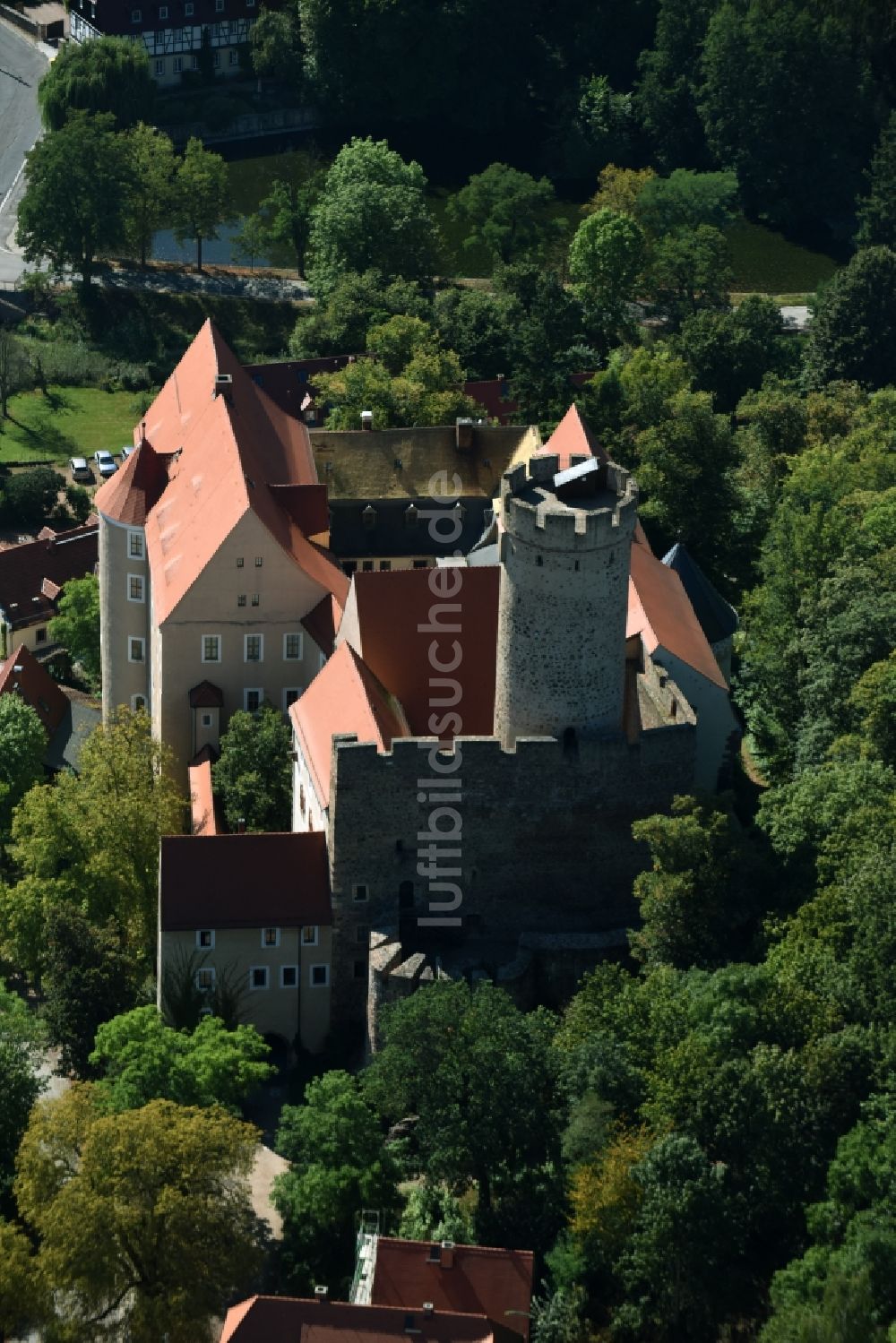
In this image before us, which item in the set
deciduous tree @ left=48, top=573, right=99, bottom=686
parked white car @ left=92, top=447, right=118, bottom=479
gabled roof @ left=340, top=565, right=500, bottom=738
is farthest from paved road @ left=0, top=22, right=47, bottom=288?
gabled roof @ left=340, top=565, right=500, bottom=738

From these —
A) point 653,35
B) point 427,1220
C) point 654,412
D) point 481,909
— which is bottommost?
point 427,1220

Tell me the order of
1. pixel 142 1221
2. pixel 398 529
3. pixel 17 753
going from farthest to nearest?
1. pixel 398 529
2. pixel 17 753
3. pixel 142 1221

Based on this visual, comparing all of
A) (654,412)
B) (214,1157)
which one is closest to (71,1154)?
(214,1157)

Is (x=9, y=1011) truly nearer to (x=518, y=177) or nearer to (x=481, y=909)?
(x=481, y=909)

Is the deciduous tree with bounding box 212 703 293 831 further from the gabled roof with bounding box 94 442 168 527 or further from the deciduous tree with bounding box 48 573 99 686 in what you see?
the deciduous tree with bounding box 48 573 99 686

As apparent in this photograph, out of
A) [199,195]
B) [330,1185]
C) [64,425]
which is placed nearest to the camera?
[330,1185]

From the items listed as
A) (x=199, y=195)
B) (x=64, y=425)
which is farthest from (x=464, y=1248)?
(x=199, y=195)

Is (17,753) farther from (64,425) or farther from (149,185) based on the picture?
(149,185)
